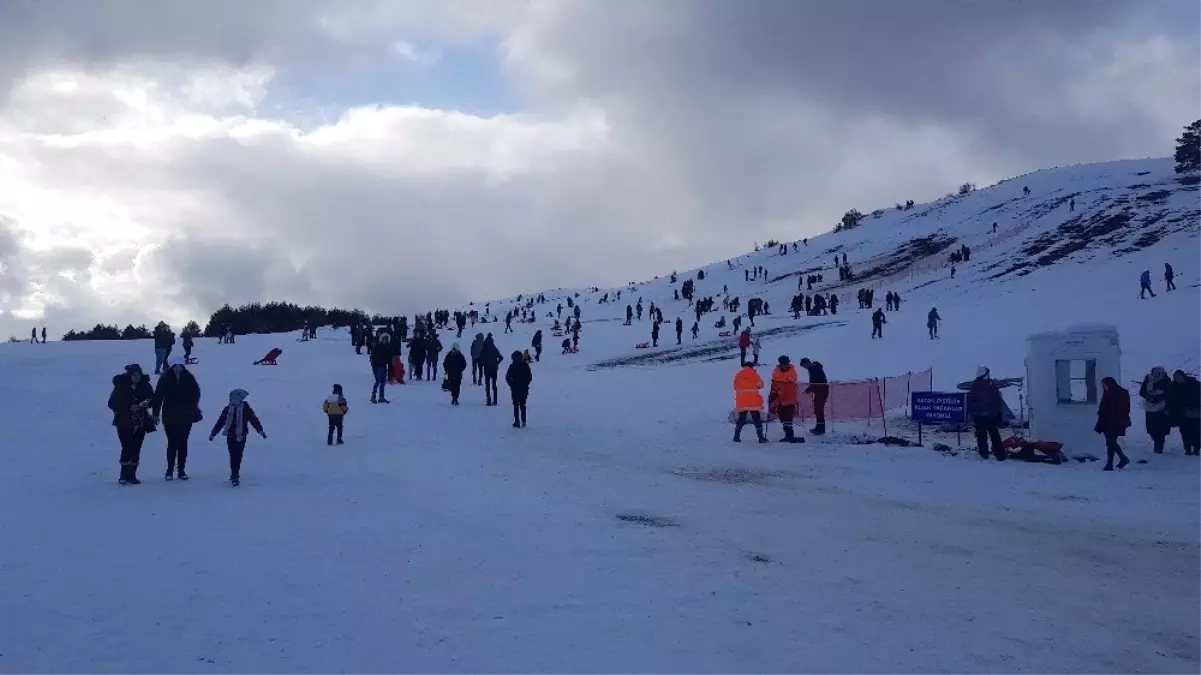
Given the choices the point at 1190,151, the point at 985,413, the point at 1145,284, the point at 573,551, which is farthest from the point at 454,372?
the point at 1190,151

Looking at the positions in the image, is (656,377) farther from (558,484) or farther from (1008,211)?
(1008,211)

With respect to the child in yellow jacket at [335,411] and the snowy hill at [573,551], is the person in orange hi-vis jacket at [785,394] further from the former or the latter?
the child in yellow jacket at [335,411]

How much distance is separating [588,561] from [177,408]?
6953mm

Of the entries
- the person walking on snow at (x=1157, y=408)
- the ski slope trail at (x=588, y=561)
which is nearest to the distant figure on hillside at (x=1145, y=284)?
the person walking on snow at (x=1157, y=408)

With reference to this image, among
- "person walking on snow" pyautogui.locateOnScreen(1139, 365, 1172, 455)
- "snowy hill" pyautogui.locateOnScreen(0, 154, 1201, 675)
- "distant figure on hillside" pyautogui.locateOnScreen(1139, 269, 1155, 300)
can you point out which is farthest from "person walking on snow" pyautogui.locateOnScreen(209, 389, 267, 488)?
"distant figure on hillside" pyautogui.locateOnScreen(1139, 269, 1155, 300)

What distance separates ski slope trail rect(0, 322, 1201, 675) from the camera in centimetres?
589

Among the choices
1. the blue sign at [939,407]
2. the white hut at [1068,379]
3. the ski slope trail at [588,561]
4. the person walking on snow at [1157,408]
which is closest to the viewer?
the ski slope trail at [588,561]

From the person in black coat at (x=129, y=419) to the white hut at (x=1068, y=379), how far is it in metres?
14.5

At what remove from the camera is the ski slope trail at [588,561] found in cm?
589

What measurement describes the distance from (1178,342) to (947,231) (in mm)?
61128

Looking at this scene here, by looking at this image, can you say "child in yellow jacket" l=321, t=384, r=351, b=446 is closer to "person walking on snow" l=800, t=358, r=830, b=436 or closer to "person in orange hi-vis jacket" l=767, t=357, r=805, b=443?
"person in orange hi-vis jacket" l=767, t=357, r=805, b=443

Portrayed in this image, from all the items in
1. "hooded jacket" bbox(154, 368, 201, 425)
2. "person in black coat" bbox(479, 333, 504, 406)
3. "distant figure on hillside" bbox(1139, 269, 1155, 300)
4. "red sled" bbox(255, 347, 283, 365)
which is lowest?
"hooded jacket" bbox(154, 368, 201, 425)

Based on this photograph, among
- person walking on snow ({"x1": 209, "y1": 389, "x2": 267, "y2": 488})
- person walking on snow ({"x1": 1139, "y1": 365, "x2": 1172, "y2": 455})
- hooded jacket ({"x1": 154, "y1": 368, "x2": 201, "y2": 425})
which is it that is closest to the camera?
person walking on snow ({"x1": 209, "y1": 389, "x2": 267, "y2": 488})

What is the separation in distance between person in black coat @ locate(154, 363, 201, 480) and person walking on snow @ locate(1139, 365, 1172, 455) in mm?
15081
